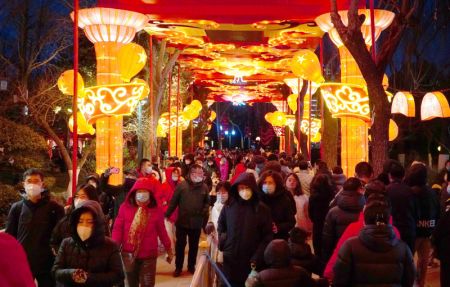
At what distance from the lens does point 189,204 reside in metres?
8.05

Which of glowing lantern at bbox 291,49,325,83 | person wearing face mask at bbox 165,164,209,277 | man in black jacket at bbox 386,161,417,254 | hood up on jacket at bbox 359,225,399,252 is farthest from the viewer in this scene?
glowing lantern at bbox 291,49,325,83

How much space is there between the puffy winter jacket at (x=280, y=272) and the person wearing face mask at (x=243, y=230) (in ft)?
4.63

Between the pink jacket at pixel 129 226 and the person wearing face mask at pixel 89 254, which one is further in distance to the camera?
the pink jacket at pixel 129 226

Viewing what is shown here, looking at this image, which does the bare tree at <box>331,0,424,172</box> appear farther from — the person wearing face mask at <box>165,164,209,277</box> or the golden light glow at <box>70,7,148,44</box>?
the golden light glow at <box>70,7,148,44</box>

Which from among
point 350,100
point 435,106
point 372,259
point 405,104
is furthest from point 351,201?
point 405,104

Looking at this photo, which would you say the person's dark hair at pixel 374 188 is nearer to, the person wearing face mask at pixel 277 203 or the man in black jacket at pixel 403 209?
the man in black jacket at pixel 403 209

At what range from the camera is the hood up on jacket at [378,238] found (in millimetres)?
3717

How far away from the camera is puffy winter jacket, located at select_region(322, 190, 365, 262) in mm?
5441

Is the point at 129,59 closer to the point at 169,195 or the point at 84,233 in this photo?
the point at 169,195

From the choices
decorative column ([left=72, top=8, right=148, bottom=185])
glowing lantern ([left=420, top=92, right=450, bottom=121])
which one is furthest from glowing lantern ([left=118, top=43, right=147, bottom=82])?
glowing lantern ([left=420, top=92, right=450, bottom=121])

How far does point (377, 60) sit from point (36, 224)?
18.8ft

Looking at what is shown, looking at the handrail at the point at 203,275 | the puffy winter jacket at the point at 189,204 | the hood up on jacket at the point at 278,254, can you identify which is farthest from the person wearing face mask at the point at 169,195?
the hood up on jacket at the point at 278,254

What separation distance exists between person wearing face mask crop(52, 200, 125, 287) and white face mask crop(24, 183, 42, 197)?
→ 1.41 m

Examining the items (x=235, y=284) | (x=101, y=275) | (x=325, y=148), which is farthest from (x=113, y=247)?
(x=325, y=148)
